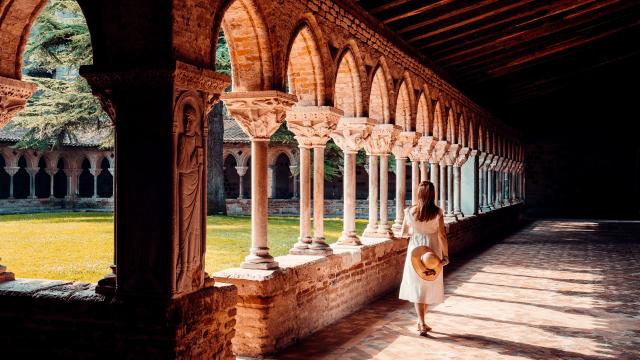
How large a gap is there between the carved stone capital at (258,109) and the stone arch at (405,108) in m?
4.59

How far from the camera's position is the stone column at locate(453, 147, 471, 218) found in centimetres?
1368

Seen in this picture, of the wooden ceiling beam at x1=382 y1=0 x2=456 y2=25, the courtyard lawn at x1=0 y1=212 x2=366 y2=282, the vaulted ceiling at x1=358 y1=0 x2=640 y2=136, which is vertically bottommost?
the courtyard lawn at x1=0 y1=212 x2=366 y2=282

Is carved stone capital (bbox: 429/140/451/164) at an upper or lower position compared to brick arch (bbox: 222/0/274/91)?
lower

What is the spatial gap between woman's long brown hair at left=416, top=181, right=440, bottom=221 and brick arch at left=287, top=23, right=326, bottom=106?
1.54 meters

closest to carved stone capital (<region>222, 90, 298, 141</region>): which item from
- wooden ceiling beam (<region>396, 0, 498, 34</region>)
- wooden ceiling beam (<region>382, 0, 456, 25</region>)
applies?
wooden ceiling beam (<region>382, 0, 456, 25</region>)

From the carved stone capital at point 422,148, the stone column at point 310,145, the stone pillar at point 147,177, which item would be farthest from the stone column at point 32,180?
the stone pillar at point 147,177

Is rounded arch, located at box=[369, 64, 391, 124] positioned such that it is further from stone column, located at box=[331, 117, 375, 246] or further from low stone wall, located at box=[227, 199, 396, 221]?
low stone wall, located at box=[227, 199, 396, 221]

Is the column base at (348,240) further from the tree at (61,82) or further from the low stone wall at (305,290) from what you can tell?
the tree at (61,82)

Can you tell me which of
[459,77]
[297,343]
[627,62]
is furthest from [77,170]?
[297,343]

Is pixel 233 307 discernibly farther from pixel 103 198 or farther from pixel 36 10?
pixel 103 198

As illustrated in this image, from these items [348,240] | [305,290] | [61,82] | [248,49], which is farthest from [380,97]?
[61,82]

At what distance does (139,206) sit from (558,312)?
5040 mm

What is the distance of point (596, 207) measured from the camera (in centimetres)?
2612

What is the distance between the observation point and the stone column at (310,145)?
6707 millimetres
